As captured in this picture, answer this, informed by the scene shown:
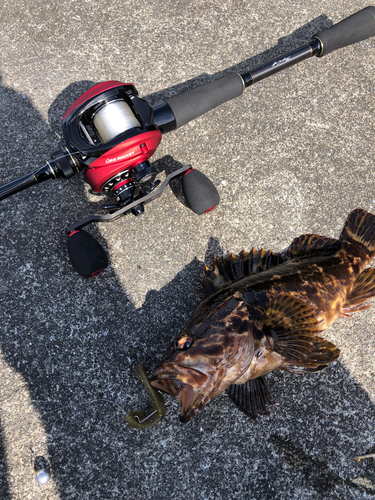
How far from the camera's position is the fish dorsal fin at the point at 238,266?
2625 millimetres

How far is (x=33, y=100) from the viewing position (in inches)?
117

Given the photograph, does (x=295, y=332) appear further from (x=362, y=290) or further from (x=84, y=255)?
(x=84, y=255)

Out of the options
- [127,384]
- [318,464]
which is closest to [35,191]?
[127,384]

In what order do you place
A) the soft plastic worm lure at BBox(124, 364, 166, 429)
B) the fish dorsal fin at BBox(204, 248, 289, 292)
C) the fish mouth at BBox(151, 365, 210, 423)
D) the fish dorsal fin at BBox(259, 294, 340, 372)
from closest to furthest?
the fish mouth at BBox(151, 365, 210, 423) < the fish dorsal fin at BBox(259, 294, 340, 372) < the soft plastic worm lure at BBox(124, 364, 166, 429) < the fish dorsal fin at BBox(204, 248, 289, 292)

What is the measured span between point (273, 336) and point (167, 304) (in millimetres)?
836

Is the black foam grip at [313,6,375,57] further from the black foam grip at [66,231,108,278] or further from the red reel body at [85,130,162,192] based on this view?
the black foam grip at [66,231,108,278]

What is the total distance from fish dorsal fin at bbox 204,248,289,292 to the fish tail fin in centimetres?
57

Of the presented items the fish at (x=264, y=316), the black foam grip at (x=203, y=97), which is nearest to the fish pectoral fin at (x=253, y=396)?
the fish at (x=264, y=316)

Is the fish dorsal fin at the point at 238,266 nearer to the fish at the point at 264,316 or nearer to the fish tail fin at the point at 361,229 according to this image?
the fish at the point at 264,316

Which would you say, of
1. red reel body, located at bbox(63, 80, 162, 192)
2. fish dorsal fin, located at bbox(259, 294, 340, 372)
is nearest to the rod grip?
red reel body, located at bbox(63, 80, 162, 192)

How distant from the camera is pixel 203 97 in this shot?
274cm

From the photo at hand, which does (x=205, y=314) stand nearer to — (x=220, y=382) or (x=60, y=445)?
(x=220, y=382)

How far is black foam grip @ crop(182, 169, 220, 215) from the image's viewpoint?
263cm

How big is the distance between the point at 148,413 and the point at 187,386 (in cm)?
63
